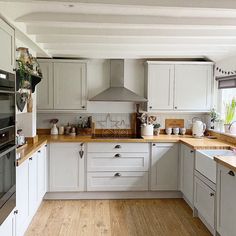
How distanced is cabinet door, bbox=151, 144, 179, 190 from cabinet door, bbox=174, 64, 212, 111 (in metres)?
0.76

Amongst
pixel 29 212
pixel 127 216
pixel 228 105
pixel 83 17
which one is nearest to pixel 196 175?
pixel 127 216

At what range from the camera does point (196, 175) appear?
3568 mm

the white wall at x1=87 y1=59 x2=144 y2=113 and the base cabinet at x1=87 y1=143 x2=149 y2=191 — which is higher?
the white wall at x1=87 y1=59 x2=144 y2=113

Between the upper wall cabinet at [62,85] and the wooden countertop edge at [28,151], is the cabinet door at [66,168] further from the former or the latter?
the upper wall cabinet at [62,85]

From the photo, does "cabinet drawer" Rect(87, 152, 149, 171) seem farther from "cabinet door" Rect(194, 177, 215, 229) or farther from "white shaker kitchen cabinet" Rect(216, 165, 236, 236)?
"white shaker kitchen cabinet" Rect(216, 165, 236, 236)

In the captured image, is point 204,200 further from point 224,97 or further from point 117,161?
point 224,97

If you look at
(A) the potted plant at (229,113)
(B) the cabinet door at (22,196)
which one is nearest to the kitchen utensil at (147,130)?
(A) the potted plant at (229,113)

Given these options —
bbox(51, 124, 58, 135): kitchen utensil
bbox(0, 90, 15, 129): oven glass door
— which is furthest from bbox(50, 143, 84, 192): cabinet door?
bbox(0, 90, 15, 129): oven glass door

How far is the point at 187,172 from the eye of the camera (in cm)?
399

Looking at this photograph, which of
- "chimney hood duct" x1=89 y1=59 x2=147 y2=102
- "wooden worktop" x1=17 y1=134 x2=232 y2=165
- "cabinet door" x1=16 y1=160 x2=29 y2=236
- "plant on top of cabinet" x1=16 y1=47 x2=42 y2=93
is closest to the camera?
"cabinet door" x1=16 y1=160 x2=29 y2=236

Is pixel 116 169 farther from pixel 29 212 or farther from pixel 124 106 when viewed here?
pixel 29 212

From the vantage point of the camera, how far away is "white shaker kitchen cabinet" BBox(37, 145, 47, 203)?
371cm

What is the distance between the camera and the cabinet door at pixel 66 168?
4246 mm

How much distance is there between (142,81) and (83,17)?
242 cm
